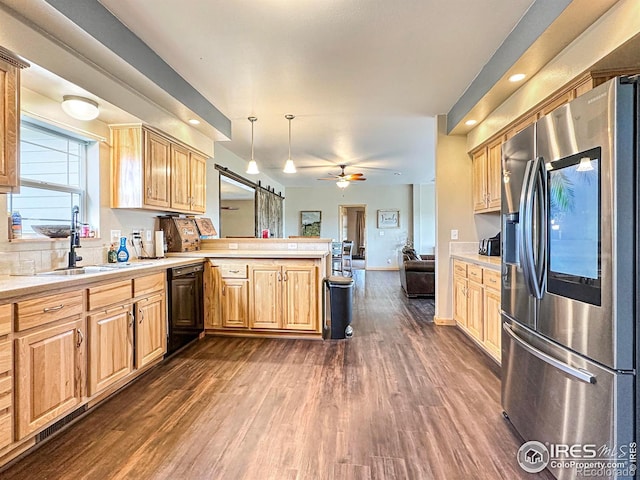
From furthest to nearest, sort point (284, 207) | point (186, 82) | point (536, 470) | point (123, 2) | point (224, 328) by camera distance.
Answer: point (284, 207)
point (224, 328)
point (186, 82)
point (123, 2)
point (536, 470)

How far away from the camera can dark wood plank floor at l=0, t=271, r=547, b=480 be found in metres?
1.67

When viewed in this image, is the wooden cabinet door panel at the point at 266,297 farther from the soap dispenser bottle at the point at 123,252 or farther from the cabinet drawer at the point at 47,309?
the cabinet drawer at the point at 47,309

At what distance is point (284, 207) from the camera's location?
1095 cm

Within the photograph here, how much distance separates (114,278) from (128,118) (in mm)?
1510

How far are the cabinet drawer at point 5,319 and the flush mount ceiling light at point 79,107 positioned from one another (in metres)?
1.60

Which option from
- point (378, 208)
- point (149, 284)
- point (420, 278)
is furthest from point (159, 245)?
point (378, 208)

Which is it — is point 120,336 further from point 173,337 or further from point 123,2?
point 123,2

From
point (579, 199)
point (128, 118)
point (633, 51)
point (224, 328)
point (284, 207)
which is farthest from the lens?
point (284, 207)

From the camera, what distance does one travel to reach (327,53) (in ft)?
8.99

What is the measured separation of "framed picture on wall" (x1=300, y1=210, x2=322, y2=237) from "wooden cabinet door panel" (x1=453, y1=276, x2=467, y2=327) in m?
6.94

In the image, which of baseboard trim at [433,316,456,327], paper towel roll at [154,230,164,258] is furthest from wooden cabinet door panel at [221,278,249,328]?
baseboard trim at [433,316,456,327]

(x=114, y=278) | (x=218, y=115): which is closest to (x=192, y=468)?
(x=114, y=278)

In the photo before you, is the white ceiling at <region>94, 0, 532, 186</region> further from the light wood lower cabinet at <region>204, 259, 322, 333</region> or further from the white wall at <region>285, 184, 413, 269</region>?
the white wall at <region>285, 184, 413, 269</region>

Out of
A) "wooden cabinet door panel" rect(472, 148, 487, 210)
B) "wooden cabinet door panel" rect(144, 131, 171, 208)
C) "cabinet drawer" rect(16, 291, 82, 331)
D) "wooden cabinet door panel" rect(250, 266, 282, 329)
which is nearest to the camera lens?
"cabinet drawer" rect(16, 291, 82, 331)
